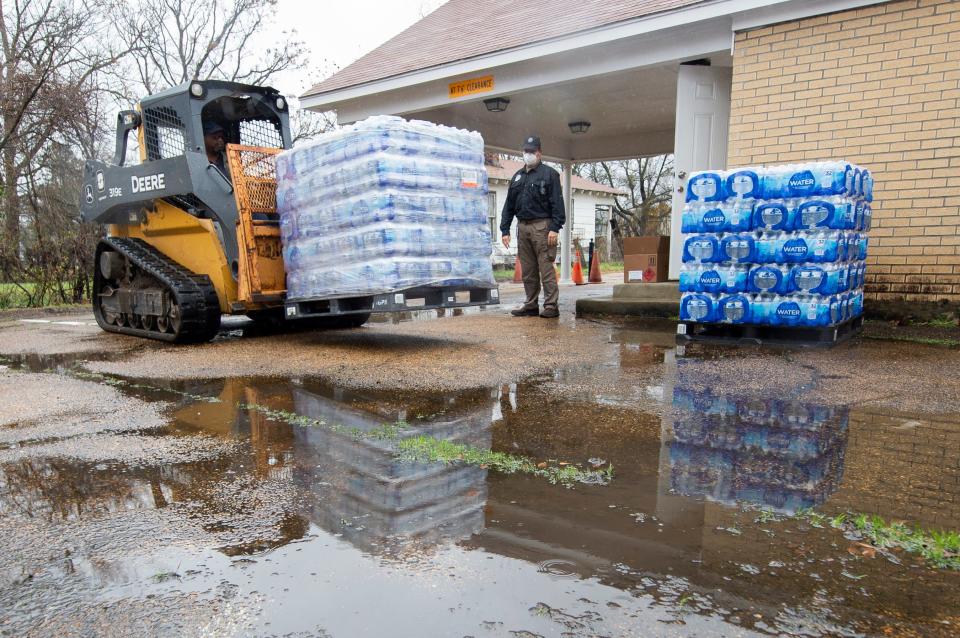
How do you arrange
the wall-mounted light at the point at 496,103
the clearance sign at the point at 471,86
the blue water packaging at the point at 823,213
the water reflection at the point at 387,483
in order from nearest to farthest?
the water reflection at the point at 387,483, the blue water packaging at the point at 823,213, the clearance sign at the point at 471,86, the wall-mounted light at the point at 496,103

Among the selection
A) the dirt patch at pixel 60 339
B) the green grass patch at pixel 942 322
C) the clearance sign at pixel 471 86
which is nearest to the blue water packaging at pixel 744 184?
Answer: the green grass patch at pixel 942 322

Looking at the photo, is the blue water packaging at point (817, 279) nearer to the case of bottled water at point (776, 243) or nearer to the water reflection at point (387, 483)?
the case of bottled water at point (776, 243)

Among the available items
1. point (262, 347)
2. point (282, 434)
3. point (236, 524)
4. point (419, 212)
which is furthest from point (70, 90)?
point (236, 524)

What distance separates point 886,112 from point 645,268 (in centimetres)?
329

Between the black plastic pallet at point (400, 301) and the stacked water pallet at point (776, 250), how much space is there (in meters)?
2.09

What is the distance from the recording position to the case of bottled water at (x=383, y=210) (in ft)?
18.7

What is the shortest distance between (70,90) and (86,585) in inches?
513

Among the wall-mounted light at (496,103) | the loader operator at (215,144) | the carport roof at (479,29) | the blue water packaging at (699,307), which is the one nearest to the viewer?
the blue water packaging at (699,307)

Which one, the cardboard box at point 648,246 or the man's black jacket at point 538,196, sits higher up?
the man's black jacket at point 538,196

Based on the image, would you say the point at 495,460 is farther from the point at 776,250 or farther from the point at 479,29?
the point at 479,29

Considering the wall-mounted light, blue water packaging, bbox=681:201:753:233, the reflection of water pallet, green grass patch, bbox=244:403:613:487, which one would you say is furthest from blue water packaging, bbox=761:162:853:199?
the wall-mounted light

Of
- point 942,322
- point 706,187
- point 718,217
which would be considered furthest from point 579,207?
point 718,217

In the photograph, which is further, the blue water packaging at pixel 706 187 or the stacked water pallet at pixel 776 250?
the blue water packaging at pixel 706 187

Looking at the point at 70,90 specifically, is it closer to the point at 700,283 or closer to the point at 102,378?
the point at 102,378
